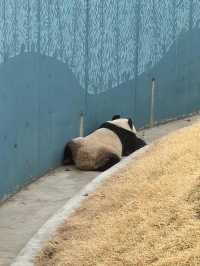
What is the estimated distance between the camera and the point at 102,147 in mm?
8977

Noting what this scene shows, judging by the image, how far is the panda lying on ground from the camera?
8.92 metres

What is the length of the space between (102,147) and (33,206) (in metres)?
1.90

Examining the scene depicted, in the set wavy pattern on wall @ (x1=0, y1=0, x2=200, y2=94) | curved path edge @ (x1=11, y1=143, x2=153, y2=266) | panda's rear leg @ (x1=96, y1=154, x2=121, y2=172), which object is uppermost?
wavy pattern on wall @ (x1=0, y1=0, x2=200, y2=94)

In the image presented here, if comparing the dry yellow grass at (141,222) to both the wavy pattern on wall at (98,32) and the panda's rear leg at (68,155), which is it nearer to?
the wavy pattern on wall at (98,32)

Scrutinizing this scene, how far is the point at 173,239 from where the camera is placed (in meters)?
4.50

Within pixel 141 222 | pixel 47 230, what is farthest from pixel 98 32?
pixel 141 222

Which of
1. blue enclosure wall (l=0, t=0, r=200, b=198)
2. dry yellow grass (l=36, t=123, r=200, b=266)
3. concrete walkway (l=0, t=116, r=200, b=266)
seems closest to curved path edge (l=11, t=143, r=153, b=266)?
dry yellow grass (l=36, t=123, r=200, b=266)

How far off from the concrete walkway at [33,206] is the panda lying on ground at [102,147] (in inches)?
6.8

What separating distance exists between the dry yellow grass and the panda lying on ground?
225 cm

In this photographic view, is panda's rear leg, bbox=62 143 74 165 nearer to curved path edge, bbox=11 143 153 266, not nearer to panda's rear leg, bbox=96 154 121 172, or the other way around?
panda's rear leg, bbox=96 154 121 172

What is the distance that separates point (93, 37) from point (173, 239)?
19.1ft

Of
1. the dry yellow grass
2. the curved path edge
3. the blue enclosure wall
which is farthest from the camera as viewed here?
the blue enclosure wall

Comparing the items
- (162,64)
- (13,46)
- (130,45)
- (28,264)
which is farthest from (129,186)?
(162,64)

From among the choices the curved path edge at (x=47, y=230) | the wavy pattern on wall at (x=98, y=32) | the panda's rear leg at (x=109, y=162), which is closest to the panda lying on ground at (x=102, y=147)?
the panda's rear leg at (x=109, y=162)
